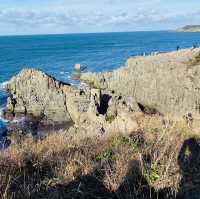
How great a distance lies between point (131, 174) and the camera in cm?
781

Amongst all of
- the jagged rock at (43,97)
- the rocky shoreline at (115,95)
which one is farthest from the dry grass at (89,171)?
the jagged rock at (43,97)

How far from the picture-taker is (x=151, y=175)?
A: 25.4 ft

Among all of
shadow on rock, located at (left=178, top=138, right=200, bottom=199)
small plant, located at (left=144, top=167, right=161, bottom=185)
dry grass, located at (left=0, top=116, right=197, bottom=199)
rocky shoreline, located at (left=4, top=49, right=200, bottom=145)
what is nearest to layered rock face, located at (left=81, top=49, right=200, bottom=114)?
rocky shoreline, located at (left=4, top=49, right=200, bottom=145)

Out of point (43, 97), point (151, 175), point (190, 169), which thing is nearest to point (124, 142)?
point (190, 169)

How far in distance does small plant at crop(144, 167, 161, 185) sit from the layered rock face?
24.8 m

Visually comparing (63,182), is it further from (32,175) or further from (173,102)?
(173,102)

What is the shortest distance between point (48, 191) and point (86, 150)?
232 centimetres

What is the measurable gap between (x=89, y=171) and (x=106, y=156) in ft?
3.05

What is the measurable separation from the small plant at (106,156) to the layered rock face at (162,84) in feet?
77.4

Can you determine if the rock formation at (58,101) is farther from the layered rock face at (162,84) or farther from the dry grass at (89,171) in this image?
the dry grass at (89,171)

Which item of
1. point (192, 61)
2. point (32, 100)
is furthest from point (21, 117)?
point (192, 61)

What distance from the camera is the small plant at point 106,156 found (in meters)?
8.80

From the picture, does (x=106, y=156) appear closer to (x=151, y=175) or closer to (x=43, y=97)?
(x=151, y=175)

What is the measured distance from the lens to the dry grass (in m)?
7.36
